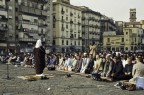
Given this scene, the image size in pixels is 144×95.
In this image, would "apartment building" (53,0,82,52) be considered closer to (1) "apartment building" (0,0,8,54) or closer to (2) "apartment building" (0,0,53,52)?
(2) "apartment building" (0,0,53,52)

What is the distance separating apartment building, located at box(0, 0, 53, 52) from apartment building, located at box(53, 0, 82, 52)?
639cm

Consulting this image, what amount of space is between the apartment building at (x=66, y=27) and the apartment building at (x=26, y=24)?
639cm

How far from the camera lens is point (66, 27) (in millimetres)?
103938

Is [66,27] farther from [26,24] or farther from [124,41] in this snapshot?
[26,24]

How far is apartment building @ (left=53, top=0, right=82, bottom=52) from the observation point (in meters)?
98.9

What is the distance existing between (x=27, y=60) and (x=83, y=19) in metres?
78.0

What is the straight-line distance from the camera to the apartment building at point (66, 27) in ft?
324

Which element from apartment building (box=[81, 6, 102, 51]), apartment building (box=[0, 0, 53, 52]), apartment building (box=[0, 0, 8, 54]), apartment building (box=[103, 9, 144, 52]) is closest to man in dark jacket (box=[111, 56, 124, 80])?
apartment building (box=[0, 0, 8, 54])

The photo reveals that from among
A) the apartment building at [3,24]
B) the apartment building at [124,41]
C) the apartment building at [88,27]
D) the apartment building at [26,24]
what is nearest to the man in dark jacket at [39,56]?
the apartment building at [3,24]

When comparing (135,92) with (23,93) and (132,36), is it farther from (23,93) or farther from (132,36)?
(132,36)

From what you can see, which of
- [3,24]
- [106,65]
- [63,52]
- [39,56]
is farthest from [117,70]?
[63,52]

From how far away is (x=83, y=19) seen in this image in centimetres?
11775

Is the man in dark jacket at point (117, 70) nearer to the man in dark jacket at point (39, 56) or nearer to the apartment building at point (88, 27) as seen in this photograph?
the man in dark jacket at point (39, 56)

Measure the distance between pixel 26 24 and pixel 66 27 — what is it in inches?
994
